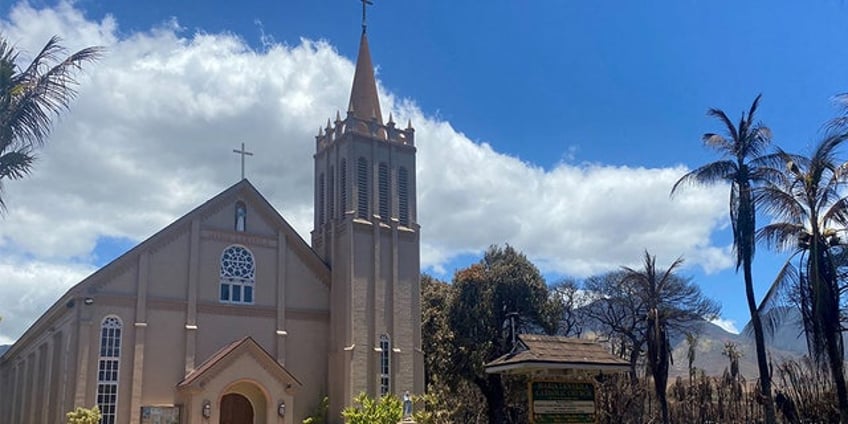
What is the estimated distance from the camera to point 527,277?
41781 millimetres

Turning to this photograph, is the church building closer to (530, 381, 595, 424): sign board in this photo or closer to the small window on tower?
the small window on tower

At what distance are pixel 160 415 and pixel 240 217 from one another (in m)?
8.32

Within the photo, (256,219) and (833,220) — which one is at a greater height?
(256,219)

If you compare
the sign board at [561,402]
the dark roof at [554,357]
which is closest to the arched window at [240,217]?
the dark roof at [554,357]

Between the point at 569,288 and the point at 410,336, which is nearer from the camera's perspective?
the point at 410,336

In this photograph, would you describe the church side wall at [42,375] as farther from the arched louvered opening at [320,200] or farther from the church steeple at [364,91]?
the church steeple at [364,91]

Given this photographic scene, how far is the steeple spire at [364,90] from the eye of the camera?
35.1 meters

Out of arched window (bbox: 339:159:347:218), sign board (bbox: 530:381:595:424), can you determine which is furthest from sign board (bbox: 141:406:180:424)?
sign board (bbox: 530:381:595:424)

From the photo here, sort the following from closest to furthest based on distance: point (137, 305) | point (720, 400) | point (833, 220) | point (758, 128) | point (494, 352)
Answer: point (833, 220) → point (758, 128) → point (137, 305) → point (494, 352) → point (720, 400)

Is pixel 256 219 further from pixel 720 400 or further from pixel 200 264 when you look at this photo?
pixel 720 400

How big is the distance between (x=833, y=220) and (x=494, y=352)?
23.1m

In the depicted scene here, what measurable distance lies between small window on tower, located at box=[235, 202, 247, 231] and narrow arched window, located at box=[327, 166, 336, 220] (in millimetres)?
3870

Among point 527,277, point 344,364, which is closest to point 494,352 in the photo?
point 527,277

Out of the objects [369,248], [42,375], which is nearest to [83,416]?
[42,375]
